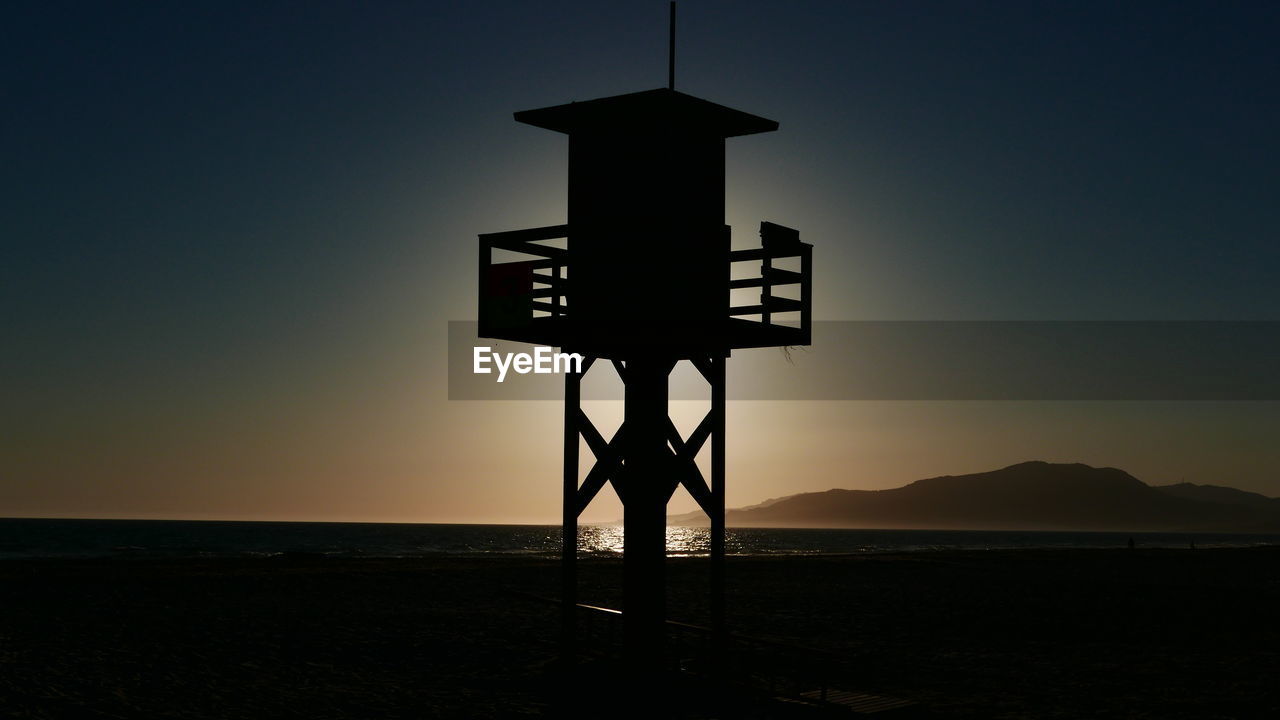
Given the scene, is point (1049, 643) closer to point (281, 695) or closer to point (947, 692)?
point (947, 692)

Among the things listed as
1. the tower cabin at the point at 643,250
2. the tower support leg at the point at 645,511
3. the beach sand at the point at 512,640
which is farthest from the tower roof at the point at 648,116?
the beach sand at the point at 512,640

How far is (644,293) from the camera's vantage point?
13.1 m

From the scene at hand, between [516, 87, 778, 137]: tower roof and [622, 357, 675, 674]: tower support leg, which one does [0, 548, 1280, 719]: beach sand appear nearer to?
[622, 357, 675, 674]: tower support leg

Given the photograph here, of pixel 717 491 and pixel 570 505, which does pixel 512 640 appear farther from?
pixel 717 491

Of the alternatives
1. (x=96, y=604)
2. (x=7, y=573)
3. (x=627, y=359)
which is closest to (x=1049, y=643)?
(x=627, y=359)

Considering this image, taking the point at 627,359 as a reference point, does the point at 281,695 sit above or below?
below

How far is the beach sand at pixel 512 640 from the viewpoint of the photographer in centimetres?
1341

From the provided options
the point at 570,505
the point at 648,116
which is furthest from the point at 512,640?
the point at 648,116

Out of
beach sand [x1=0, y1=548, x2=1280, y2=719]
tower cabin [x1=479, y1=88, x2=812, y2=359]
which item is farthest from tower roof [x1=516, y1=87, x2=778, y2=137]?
beach sand [x1=0, y1=548, x2=1280, y2=719]

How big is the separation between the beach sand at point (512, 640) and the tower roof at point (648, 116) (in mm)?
6549

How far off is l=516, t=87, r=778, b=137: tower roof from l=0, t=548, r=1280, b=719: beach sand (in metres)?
6.55

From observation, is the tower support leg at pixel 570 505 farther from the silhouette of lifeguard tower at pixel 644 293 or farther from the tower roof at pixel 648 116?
the tower roof at pixel 648 116

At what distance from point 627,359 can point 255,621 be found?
11.4 metres

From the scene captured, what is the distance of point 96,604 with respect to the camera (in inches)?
951
